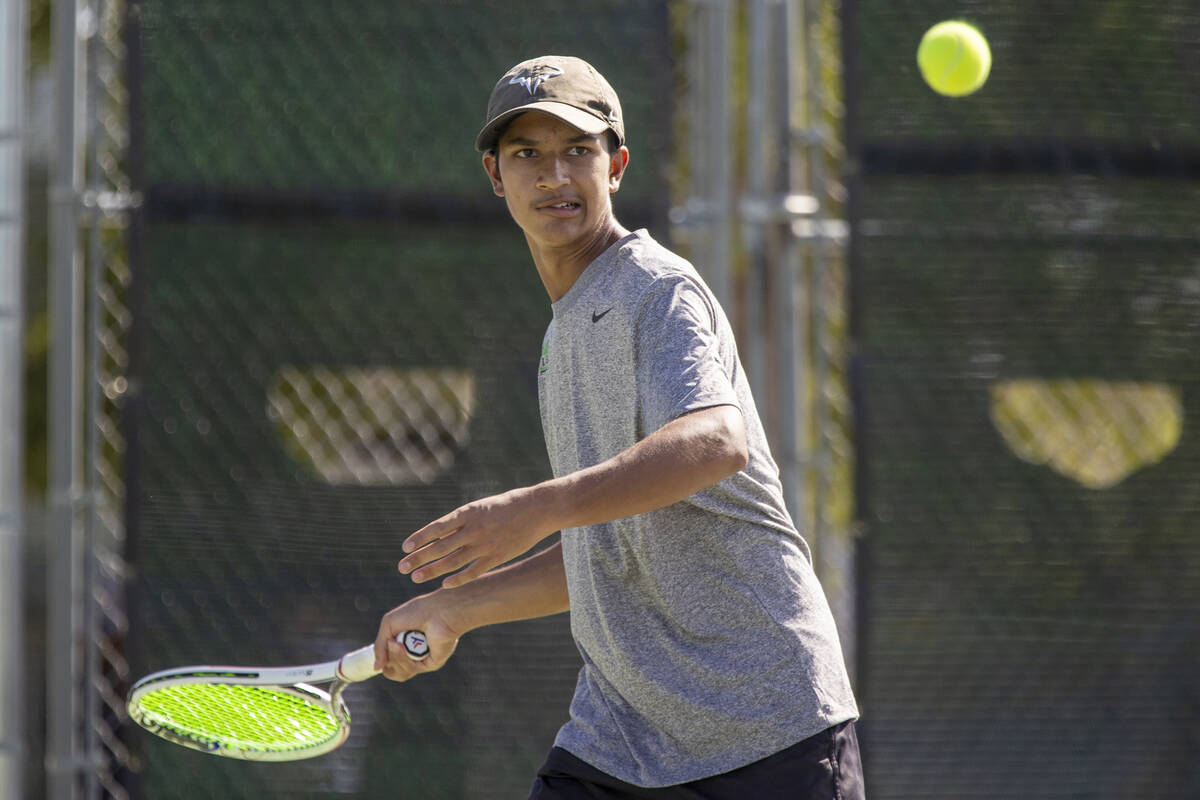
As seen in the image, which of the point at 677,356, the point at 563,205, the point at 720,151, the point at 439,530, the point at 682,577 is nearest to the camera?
the point at 439,530

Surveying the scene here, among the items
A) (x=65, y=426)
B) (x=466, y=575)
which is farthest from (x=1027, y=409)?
(x=65, y=426)

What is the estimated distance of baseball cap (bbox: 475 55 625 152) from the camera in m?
2.15

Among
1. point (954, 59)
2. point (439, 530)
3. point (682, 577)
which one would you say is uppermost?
point (954, 59)

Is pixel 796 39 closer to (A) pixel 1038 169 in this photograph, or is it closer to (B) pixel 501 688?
(A) pixel 1038 169

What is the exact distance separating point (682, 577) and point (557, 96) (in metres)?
0.77

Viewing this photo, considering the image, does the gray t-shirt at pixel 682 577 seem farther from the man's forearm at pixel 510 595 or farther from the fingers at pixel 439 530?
the fingers at pixel 439 530

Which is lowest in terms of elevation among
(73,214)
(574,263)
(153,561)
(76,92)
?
(153,561)

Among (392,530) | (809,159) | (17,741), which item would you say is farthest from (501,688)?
(809,159)

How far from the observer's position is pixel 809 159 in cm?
417

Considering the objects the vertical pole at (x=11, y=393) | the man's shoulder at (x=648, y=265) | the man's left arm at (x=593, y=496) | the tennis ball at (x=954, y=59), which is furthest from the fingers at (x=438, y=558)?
the tennis ball at (x=954, y=59)

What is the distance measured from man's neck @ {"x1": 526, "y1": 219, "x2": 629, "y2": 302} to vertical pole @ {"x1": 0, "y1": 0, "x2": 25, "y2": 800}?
2.19 metres

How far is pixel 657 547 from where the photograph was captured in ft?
6.96

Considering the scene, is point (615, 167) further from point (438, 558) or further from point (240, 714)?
point (240, 714)

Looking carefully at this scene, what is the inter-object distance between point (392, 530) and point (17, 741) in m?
1.18
